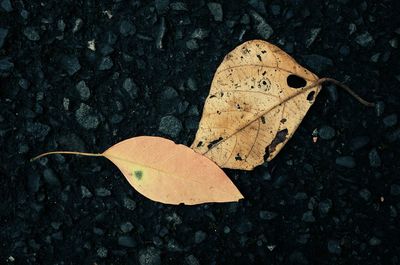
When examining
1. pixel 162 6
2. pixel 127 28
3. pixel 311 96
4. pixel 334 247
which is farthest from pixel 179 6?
pixel 334 247

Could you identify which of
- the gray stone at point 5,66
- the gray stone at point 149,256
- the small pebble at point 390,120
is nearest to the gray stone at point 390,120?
the small pebble at point 390,120

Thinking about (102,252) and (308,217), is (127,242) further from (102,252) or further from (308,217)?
(308,217)

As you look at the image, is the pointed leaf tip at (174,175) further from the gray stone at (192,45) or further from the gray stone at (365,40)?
the gray stone at (365,40)

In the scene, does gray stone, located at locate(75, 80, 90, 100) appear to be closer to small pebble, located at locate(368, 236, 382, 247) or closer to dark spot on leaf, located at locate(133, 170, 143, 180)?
dark spot on leaf, located at locate(133, 170, 143, 180)

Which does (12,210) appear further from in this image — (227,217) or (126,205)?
(227,217)

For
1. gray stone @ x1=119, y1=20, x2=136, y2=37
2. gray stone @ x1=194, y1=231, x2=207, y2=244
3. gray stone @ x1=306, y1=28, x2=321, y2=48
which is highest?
gray stone @ x1=306, y1=28, x2=321, y2=48

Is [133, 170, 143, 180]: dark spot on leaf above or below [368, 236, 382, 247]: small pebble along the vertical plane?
above

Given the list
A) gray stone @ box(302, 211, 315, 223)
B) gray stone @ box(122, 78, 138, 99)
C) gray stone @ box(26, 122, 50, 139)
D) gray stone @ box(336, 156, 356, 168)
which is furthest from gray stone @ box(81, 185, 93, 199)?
gray stone @ box(336, 156, 356, 168)
